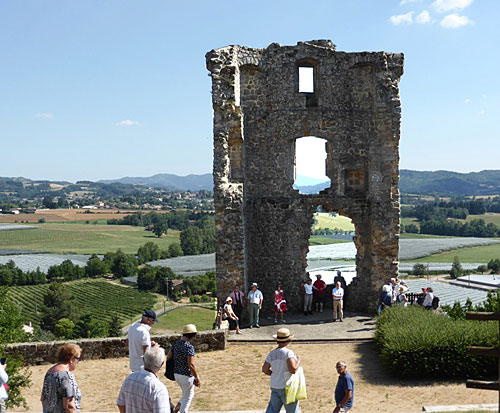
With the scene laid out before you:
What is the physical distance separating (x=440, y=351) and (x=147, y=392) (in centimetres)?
733

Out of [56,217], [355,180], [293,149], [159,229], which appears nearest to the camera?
[293,149]

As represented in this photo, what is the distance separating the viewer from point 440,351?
10617 millimetres

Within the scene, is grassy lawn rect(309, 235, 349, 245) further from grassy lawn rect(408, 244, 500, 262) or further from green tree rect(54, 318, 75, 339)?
green tree rect(54, 318, 75, 339)

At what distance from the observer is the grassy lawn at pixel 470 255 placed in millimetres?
99688

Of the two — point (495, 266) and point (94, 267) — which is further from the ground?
point (495, 266)

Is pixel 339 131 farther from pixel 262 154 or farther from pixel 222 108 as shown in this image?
pixel 222 108

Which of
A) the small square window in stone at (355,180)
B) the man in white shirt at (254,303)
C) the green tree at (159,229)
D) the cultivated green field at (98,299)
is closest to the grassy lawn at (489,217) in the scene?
the green tree at (159,229)

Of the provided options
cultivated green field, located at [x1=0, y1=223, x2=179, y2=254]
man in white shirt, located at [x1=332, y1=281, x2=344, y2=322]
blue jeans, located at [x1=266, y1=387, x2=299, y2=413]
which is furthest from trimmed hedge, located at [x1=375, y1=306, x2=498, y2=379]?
cultivated green field, located at [x1=0, y1=223, x2=179, y2=254]

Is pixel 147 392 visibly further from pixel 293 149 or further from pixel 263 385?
pixel 293 149

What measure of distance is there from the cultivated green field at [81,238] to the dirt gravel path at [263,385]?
11579 centimetres

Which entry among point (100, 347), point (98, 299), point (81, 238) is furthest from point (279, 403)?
point (81, 238)

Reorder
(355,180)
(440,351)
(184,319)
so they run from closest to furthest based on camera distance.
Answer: (440,351)
(355,180)
(184,319)

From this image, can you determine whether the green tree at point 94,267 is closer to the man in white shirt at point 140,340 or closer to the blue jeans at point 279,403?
the man in white shirt at point 140,340

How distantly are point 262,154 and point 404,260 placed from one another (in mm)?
83238
